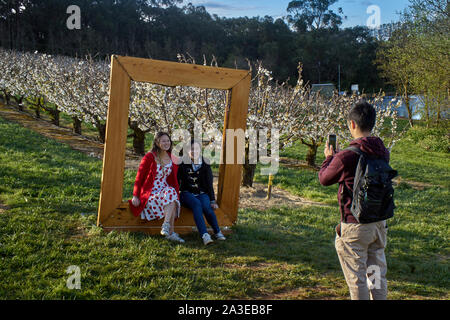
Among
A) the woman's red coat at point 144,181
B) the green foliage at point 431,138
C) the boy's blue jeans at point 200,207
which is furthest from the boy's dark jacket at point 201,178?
the green foliage at point 431,138

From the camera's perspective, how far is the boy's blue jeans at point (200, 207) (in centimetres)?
484

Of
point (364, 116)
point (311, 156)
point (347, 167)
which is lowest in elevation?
point (311, 156)

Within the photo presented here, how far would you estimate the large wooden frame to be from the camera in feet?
15.5

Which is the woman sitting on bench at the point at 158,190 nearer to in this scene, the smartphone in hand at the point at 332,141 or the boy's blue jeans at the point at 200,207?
the boy's blue jeans at the point at 200,207

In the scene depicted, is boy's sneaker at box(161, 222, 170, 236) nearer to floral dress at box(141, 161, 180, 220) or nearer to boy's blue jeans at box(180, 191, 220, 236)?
floral dress at box(141, 161, 180, 220)

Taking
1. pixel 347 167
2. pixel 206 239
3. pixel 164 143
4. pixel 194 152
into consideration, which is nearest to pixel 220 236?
pixel 206 239

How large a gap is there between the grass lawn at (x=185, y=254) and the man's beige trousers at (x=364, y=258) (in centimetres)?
88

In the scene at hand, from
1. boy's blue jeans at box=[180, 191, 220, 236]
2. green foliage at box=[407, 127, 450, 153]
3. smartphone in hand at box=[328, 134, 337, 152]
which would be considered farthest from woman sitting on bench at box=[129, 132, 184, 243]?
green foliage at box=[407, 127, 450, 153]

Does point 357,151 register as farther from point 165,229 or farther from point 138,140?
point 138,140

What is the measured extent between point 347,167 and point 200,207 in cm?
252

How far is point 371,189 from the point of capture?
107 inches

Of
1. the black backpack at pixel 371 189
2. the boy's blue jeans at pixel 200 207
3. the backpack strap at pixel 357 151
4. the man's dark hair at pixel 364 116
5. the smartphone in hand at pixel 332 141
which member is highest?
the man's dark hair at pixel 364 116
